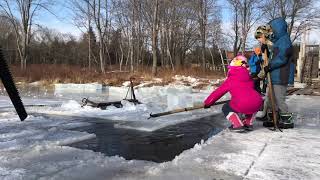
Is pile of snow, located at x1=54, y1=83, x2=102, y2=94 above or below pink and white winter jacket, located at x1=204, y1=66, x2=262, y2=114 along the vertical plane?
below

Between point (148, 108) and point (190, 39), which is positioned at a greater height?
point (190, 39)

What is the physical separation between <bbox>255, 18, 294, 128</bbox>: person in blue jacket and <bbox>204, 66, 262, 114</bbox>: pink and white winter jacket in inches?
22.8

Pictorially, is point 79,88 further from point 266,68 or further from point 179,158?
point 179,158

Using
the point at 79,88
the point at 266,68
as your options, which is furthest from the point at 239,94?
the point at 79,88

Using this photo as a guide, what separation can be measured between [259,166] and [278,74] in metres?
2.80

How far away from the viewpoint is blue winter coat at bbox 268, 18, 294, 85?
6.65 m

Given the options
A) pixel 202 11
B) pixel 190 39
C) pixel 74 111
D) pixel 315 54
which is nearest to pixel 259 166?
pixel 74 111

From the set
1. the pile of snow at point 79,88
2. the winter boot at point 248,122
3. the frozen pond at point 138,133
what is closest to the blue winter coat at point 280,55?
the winter boot at point 248,122

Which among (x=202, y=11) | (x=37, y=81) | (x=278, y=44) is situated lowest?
(x=37, y=81)

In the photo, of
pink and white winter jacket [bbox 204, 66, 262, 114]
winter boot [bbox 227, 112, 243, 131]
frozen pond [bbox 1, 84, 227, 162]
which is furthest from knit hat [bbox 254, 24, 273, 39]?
frozen pond [bbox 1, 84, 227, 162]

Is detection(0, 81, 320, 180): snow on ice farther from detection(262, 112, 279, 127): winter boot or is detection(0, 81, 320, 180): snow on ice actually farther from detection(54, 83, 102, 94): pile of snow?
detection(54, 83, 102, 94): pile of snow

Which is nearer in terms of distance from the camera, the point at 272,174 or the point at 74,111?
the point at 272,174

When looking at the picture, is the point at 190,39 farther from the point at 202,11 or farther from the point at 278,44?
the point at 278,44

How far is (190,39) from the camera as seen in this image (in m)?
47.9
